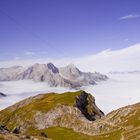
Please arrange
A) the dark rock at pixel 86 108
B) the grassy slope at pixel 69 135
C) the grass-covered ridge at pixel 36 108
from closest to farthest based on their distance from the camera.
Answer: the grassy slope at pixel 69 135
the grass-covered ridge at pixel 36 108
the dark rock at pixel 86 108

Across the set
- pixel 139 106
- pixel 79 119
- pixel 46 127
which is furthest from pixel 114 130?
pixel 46 127

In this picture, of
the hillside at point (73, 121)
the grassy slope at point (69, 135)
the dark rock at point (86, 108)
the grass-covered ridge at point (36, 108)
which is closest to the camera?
the grassy slope at point (69, 135)

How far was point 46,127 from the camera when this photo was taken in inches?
6467

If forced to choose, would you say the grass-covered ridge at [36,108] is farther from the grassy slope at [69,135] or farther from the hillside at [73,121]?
the grassy slope at [69,135]

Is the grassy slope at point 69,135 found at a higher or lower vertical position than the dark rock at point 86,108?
lower

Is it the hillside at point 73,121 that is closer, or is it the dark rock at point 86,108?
the hillside at point 73,121

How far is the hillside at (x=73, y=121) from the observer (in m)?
129

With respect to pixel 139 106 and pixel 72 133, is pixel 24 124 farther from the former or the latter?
pixel 139 106

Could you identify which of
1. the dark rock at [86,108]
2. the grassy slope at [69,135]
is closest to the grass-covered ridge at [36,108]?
the dark rock at [86,108]

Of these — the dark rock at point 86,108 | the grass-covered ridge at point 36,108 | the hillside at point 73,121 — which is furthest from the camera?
the dark rock at point 86,108

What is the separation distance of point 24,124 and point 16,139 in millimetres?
82669

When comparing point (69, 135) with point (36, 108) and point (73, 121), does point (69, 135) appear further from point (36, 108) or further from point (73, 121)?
point (36, 108)

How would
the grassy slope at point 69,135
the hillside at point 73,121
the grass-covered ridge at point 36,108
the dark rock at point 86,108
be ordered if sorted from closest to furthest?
1. the grassy slope at point 69,135
2. the hillside at point 73,121
3. the grass-covered ridge at point 36,108
4. the dark rock at point 86,108

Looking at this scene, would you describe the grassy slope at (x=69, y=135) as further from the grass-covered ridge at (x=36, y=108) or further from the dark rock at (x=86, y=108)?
the dark rock at (x=86, y=108)
